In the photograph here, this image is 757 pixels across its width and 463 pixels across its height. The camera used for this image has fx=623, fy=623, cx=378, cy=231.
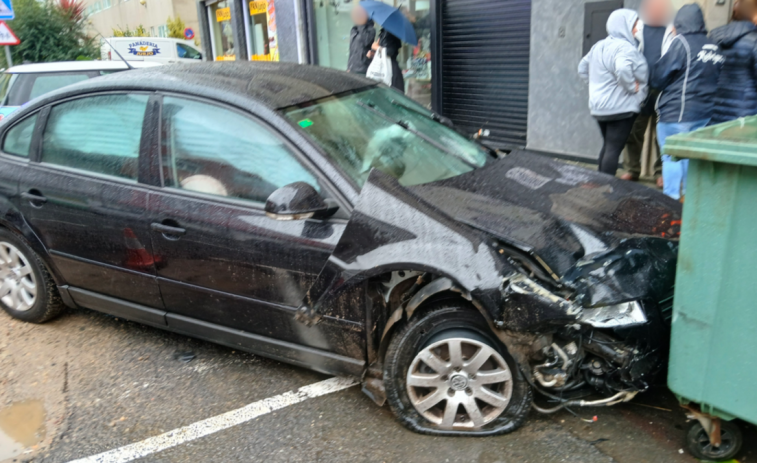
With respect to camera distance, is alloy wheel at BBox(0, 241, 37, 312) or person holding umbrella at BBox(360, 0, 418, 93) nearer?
alloy wheel at BBox(0, 241, 37, 312)

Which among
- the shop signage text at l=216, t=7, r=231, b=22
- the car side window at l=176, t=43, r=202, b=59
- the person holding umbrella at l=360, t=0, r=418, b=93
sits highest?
the shop signage text at l=216, t=7, r=231, b=22

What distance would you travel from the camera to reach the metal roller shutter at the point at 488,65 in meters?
8.23

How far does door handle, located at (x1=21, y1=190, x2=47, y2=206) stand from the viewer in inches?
150

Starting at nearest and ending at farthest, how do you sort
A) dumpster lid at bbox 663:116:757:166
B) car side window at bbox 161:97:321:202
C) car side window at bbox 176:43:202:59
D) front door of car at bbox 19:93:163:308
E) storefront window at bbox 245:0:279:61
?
dumpster lid at bbox 663:116:757:166 < car side window at bbox 161:97:321:202 < front door of car at bbox 19:93:163:308 < storefront window at bbox 245:0:279:61 < car side window at bbox 176:43:202:59

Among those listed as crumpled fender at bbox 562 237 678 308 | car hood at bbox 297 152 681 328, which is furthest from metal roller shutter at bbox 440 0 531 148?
crumpled fender at bbox 562 237 678 308

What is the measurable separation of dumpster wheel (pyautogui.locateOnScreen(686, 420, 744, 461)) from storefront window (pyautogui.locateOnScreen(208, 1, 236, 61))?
1455 centimetres

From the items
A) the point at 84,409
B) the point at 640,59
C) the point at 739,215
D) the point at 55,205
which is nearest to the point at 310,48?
the point at 640,59

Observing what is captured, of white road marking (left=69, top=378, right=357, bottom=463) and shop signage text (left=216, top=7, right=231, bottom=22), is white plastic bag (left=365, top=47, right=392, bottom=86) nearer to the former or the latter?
white road marking (left=69, top=378, right=357, bottom=463)

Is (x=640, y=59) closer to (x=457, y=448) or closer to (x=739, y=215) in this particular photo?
(x=739, y=215)

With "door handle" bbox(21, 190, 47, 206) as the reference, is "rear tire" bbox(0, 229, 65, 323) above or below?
below

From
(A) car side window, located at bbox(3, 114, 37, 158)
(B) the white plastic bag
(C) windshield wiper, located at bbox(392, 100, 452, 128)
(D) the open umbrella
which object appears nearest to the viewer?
(C) windshield wiper, located at bbox(392, 100, 452, 128)

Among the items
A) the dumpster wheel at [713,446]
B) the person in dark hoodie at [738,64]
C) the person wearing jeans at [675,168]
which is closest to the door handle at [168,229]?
the dumpster wheel at [713,446]

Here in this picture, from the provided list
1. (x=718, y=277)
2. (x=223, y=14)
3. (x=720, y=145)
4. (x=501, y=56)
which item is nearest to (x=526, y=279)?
(x=718, y=277)

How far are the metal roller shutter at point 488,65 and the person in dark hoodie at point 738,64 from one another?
3.43 meters
